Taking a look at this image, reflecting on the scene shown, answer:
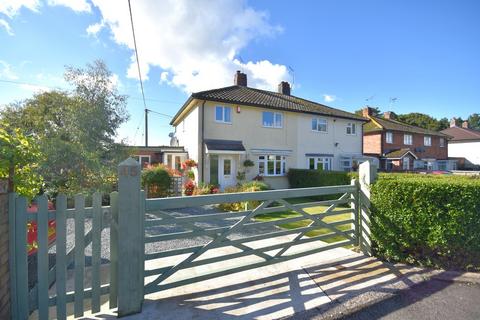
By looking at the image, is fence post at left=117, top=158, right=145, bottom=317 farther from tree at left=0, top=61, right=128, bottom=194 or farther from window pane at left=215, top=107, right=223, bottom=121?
window pane at left=215, top=107, right=223, bottom=121

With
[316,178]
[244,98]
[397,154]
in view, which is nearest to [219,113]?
[244,98]

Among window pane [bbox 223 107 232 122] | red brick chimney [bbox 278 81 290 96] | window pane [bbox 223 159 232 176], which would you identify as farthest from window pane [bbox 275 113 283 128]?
red brick chimney [bbox 278 81 290 96]

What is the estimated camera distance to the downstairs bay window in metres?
17.2

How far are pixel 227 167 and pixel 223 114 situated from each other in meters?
3.60

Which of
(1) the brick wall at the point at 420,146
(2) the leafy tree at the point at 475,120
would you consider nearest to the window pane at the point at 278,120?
(1) the brick wall at the point at 420,146

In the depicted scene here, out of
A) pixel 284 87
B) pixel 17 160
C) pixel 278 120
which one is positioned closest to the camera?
pixel 17 160

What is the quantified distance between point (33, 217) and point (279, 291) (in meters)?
3.28

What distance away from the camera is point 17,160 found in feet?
8.12

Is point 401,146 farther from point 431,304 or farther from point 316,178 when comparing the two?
point 431,304

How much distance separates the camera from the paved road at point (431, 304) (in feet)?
9.76

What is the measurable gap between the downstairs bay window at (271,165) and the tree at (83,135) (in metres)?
9.55

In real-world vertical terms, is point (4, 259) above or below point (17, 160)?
below

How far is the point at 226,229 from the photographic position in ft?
11.9

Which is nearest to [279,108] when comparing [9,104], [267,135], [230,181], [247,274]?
[267,135]
